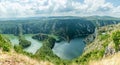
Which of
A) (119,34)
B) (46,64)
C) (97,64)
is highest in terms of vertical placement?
(97,64)

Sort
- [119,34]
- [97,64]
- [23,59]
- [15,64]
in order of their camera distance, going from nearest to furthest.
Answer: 1. [97,64]
2. [15,64]
3. [23,59]
4. [119,34]

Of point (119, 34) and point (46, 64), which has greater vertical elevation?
point (46, 64)

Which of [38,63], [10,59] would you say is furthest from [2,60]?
[38,63]

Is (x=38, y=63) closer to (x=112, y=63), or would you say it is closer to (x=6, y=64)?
(x=6, y=64)

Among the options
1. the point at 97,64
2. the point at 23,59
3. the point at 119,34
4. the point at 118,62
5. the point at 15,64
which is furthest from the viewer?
the point at 119,34

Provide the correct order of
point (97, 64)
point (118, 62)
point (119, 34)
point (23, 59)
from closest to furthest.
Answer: point (118, 62)
point (97, 64)
point (23, 59)
point (119, 34)

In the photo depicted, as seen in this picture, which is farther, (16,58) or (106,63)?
(16,58)

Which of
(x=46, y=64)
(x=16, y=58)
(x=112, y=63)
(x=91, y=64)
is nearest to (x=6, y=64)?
(x=16, y=58)

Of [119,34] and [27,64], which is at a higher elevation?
[27,64]

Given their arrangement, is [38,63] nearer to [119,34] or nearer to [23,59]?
[23,59]
